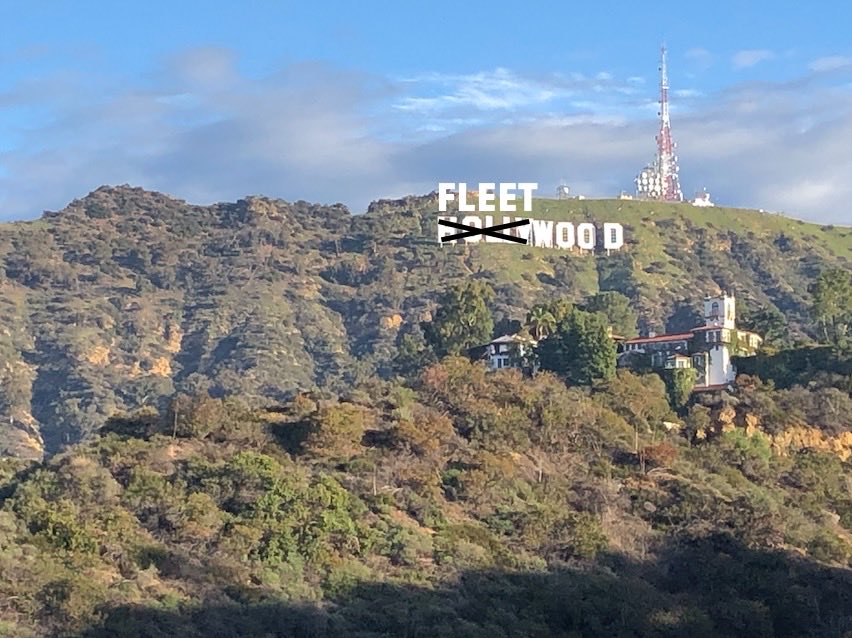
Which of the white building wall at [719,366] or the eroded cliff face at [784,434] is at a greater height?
the white building wall at [719,366]

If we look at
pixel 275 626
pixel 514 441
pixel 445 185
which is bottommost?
pixel 275 626

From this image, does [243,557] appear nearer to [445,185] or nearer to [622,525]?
[622,525]

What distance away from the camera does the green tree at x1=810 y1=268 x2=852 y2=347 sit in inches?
5389

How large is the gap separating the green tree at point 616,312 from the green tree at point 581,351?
19120 millimetres

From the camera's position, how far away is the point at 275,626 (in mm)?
74062

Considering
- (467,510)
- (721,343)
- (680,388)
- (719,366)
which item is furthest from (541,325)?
(467,510)

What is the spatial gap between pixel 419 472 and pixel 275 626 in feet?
76.2

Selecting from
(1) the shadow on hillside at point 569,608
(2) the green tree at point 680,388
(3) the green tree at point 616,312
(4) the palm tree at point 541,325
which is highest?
(3) the green tree at point 616,312

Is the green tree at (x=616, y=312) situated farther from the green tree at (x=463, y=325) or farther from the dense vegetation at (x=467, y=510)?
the dense vegetation at (x=467, y=510)

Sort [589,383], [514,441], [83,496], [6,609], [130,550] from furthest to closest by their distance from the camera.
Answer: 1. [589,383]
2. [514,441]
3. [83,496]
4. [130,550]
5. [6,609]

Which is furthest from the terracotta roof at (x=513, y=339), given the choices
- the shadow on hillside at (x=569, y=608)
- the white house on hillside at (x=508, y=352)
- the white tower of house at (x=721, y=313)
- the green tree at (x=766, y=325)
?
the shadow on hillside at (x=569, y=608)

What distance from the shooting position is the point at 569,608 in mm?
78375

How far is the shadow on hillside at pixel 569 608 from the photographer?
242ft

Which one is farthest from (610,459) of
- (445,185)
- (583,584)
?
(445,185)
